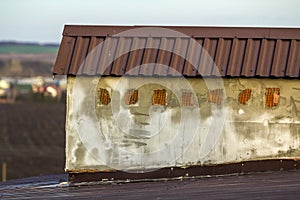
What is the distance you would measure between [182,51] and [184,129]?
150 centimetres

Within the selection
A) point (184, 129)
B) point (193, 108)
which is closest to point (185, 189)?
point (184, 129)

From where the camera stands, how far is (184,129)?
54.6 feet

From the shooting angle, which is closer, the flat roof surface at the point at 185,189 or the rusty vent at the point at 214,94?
the flat roof surface at the point at 185,189

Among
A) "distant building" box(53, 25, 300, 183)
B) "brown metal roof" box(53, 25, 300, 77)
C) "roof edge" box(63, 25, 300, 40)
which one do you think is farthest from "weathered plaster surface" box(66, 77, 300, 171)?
"roof edge" box(63, 25, 300, 40)

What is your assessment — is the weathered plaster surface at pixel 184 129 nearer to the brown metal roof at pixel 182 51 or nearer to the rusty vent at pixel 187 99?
the rusty vent at pixel 187 99

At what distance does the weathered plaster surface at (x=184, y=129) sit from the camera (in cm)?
1658

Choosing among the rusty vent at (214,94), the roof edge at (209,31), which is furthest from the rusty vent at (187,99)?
the roof edge at (209,31)

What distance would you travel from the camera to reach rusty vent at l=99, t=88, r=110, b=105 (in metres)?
16.7

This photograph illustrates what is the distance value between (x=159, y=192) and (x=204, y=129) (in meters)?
2.67

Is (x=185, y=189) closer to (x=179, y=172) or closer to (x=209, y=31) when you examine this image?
(x=179, y=172)

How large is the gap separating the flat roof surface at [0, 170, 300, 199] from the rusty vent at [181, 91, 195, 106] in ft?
4.71

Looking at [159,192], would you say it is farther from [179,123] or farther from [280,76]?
[280,76]

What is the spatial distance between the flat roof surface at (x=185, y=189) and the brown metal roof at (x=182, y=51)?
6.73 feet

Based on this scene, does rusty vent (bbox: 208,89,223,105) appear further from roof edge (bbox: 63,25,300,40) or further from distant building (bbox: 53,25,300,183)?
roof edge (bbox: 63,25,300,40)
